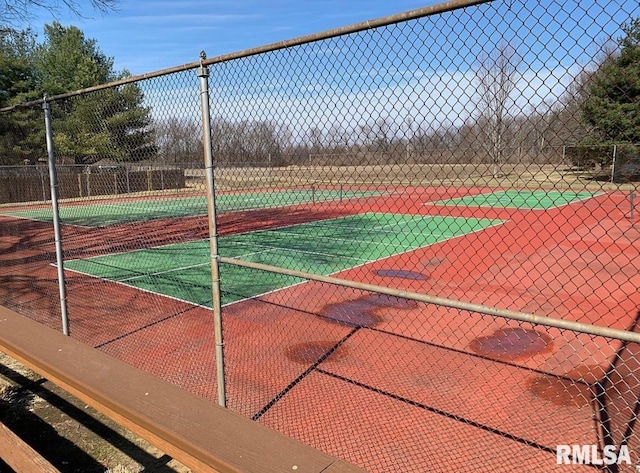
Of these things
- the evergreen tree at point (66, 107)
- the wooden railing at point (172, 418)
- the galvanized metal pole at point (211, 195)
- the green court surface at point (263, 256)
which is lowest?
the green court surface at point (263, 256)

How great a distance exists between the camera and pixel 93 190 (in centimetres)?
2525

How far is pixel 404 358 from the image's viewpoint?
219 inches

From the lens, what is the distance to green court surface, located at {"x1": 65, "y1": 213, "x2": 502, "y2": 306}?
9164 millimetres

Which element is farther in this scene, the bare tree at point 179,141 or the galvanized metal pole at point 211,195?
the bare tree at point 179,141

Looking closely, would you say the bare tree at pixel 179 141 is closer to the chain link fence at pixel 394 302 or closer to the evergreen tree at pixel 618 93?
the chain link fence at pixel 394 302

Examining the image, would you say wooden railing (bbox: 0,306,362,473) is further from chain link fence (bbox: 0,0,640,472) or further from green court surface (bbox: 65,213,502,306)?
green court surface (bbox: 65,213,502,306)

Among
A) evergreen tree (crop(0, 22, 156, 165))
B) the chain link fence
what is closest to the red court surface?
the chain link fence

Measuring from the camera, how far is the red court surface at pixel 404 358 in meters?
3.89

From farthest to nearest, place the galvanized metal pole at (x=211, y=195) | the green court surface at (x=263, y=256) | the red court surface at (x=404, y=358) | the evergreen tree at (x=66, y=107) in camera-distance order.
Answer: the green court surface at (x=263, y=256) < the evergreen tree at (x=66, y=107) < the red court surface at (x=404, y=358) < the galvanized metal pole at (x=211, y=195)

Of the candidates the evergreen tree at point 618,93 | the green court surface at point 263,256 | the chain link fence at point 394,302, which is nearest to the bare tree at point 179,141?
the chain link fence at point 394,302

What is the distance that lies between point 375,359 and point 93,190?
79.0ft

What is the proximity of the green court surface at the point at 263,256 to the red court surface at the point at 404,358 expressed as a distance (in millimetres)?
651

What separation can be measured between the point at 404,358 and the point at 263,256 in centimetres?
701

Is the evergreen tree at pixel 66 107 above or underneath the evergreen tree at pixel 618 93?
above
